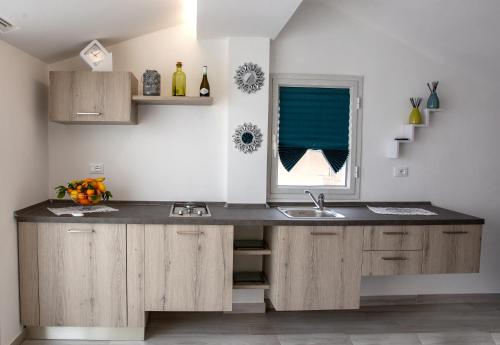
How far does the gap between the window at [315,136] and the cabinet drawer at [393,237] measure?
0.65 meters

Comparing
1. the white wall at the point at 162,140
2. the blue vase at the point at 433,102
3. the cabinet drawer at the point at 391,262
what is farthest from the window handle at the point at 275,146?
the blue vase at the point at 433,102

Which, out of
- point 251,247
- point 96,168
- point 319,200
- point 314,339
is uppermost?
point 96,168

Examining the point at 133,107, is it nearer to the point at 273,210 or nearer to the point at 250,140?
the point at 250,140

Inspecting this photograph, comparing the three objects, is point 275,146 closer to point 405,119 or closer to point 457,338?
point 405,119

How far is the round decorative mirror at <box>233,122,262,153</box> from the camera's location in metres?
3.56

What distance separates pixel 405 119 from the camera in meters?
3.83

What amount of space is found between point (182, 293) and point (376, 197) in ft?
6.16

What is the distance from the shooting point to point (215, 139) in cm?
365

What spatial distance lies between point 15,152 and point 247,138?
1.69m

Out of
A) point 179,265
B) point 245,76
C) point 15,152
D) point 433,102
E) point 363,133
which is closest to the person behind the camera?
point 15,152

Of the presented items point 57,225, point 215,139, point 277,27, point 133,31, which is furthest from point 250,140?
point 57,225

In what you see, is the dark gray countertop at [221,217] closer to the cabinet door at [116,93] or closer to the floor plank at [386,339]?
the cabinet door at [116,93]

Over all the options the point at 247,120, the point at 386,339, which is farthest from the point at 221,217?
the point at 386,339

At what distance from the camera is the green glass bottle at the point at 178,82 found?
3.42 meters
